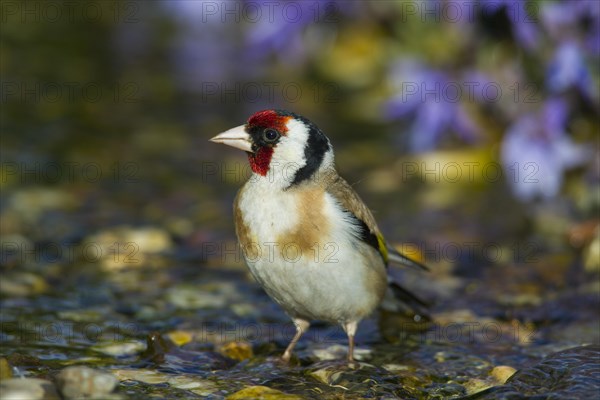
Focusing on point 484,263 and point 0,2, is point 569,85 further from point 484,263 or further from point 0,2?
point 0,2

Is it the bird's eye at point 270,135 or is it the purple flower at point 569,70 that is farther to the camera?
the purple flower at point 569,70

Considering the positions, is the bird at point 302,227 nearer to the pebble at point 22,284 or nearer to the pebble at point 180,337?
the pebble at point 180,337

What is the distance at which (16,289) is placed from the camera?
15.2ft

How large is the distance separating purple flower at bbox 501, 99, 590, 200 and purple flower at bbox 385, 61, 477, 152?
45 cm

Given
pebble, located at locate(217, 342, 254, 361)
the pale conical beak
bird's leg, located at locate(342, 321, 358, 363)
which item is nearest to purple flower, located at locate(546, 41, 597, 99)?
bird's leg, located at locate(342, 321, 358, 363)

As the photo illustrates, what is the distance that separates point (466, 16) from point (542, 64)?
1.71ft

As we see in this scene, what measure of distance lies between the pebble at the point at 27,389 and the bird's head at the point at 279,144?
4.08 feet

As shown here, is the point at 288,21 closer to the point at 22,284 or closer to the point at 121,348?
the point at 22,284

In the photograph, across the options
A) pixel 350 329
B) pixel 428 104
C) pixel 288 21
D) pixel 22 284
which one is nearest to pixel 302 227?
pixel 350 329

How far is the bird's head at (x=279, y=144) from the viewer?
391 cm

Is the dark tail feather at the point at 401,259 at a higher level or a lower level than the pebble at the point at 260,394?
higher

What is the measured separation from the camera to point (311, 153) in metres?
3.95

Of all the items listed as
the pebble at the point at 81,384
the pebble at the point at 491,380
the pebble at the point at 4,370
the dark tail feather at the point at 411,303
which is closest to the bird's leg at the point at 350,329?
the dark tail feather at the point at 411,303

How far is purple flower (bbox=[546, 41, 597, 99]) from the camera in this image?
18.2ft
